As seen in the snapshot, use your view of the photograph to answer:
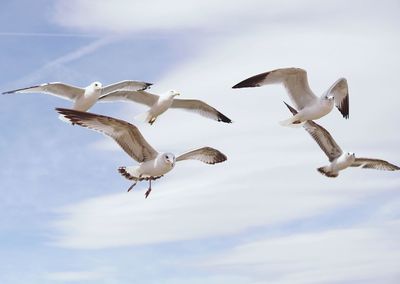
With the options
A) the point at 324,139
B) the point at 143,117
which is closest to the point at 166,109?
the point at 143,117

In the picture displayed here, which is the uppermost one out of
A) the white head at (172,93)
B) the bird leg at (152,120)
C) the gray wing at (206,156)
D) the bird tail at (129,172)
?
the white head at (172,93)

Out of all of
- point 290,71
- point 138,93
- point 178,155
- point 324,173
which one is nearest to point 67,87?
point 138,93

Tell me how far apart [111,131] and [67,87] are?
4.72m

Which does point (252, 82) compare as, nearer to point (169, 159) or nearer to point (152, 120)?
point (169, 159)

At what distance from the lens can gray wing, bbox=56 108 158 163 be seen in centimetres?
1620

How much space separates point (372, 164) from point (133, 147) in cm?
1027

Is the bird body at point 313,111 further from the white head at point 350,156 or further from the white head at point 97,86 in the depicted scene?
the white head at point 97,86

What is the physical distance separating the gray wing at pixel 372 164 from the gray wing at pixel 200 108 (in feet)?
13.6

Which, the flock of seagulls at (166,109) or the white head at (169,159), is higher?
the flock of seagulls at (166,109)

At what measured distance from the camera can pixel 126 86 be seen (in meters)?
22.6

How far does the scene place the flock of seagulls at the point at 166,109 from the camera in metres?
17.2

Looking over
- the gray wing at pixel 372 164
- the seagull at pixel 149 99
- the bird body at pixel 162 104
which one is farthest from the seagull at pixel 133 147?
the gray wing at pixel 372 164

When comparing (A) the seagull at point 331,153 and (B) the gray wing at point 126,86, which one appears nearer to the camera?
(B) the gray wing at point 126,86

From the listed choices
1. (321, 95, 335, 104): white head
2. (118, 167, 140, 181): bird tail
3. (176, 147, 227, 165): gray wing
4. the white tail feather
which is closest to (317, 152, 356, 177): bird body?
(321, 95, 335, 104): white head
